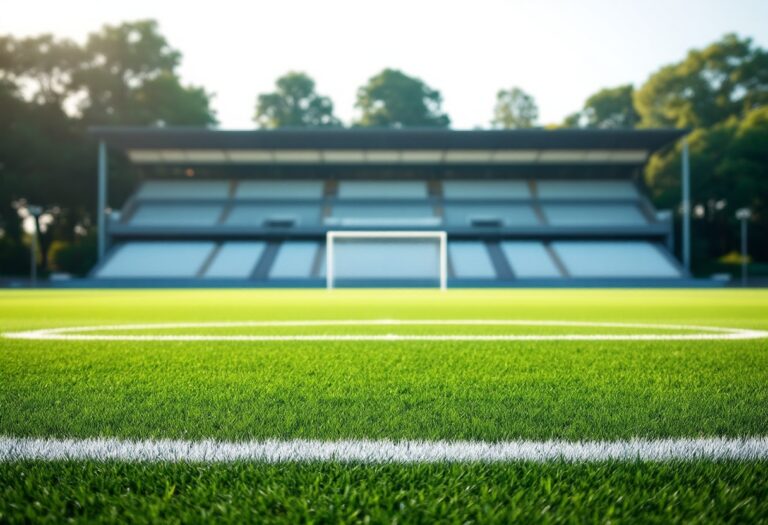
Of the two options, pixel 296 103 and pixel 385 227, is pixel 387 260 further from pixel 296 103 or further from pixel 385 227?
pixel 296 103

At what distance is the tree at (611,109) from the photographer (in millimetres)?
49875

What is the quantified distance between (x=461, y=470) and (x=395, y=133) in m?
31.1

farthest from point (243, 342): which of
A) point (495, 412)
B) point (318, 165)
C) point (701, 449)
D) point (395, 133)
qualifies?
point (318, 165)

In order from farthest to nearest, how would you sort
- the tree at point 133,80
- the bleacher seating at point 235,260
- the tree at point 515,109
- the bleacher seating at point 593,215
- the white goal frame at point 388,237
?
the tree at point 515,109
the tree at point 133,80
the bleacher seating at point 593,215
the bleacher seating at point 235,260
the white goal frame at point 388,237

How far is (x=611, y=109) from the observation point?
50281 mm

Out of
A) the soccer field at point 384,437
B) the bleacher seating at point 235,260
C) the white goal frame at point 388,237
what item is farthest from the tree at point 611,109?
the soccer field at point 384,437

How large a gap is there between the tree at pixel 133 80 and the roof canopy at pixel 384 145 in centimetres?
639

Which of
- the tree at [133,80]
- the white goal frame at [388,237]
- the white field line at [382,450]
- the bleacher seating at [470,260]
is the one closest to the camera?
the white field line at [382,450]

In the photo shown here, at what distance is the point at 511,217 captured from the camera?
3238 centimetres

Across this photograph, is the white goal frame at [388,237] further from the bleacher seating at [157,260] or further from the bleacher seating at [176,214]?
the bleacher seating at [176,214]

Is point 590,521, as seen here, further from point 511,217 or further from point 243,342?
point 511,217

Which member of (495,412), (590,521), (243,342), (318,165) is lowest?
(243,342)

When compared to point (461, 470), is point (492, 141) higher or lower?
higher

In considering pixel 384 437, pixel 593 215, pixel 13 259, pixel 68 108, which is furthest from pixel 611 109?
pixel 384 437
